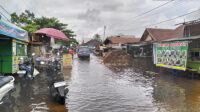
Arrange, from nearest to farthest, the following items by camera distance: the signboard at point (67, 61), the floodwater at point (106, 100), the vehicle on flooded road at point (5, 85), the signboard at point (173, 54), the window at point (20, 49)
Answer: the vehicle on flooded road at point (5, 85), the floodwater at point (106, 100), the window at point (20, 49), the signboard at point (173, 54), the signboard at point (67, 61)

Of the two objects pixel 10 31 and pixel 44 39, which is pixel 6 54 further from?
pixel 44 39

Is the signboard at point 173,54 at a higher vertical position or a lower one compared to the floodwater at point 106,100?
higher

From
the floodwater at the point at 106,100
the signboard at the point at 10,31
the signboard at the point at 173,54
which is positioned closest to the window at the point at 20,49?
the signboard at the point at 10,31

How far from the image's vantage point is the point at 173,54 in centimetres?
1080

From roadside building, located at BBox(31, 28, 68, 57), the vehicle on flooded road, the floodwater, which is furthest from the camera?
roadside building, located at BBox(31, 28, 68, 57)

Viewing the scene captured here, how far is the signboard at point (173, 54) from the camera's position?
32.4ft

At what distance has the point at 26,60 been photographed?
8789 mm

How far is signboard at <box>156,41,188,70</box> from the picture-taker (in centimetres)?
989

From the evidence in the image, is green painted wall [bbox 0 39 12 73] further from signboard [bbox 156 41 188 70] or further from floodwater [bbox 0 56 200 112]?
signboard [bbox 156 41 188 70]

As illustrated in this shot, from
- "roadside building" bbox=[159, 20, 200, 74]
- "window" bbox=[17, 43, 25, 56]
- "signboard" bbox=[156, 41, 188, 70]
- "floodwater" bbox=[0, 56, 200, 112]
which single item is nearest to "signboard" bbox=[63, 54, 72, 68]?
"window" bbox=[17, 43, 25, 56]

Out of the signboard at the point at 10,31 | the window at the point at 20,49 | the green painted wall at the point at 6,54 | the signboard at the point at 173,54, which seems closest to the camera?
the signboard at the point at 10,31

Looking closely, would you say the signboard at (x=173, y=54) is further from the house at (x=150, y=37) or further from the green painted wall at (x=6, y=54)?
the green painted wall at (x=6, y=54)

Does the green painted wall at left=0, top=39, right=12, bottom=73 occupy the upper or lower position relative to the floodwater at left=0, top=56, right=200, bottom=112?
upper

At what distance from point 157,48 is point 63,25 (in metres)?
25.0
